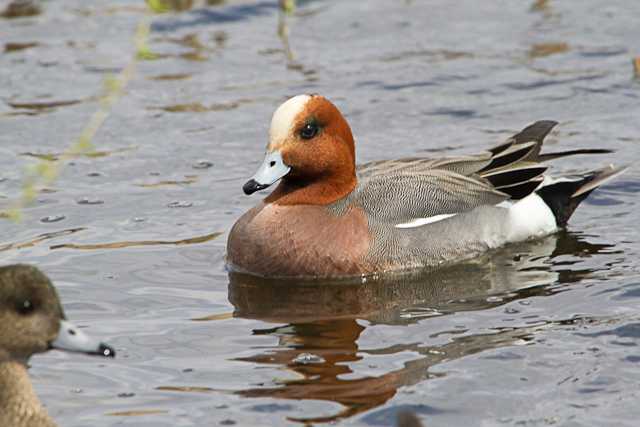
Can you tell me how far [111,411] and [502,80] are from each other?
22.0 feet

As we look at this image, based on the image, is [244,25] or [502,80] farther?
[244,25]

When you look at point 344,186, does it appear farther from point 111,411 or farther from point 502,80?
point 502,80

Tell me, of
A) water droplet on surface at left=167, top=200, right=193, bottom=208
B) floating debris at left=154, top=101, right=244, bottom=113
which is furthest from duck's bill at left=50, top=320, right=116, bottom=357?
floating debris at left=154, top=101, right=244, bottom=113

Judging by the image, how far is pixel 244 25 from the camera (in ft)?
46.1

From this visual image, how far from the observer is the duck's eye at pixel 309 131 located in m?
8.47

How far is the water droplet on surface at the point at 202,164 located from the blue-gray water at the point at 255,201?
0.02m

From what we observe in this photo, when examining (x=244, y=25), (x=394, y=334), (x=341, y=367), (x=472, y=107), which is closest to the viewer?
(x=341, y=367)

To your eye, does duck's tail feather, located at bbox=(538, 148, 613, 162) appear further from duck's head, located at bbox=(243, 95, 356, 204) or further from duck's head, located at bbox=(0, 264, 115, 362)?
duck's head, located at bbox=(0, 264, 115, 362)

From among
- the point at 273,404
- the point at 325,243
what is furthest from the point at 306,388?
the point at 325,243

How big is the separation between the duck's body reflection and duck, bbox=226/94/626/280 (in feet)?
0.33

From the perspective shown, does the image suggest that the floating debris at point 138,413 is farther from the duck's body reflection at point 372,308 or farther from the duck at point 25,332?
the duck at point 25,332

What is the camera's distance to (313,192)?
28.3ft

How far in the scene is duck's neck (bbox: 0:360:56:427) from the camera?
558 cm

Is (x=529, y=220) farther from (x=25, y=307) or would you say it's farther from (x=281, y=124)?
(x=25, y=307)
